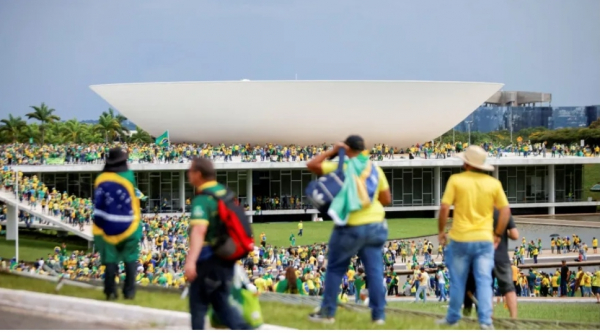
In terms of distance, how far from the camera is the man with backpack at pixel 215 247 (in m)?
6.03

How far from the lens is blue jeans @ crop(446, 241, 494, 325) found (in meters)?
7.06

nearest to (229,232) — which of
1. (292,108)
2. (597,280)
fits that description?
(597,280)

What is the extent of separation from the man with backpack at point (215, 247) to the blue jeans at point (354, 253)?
0.95 metres

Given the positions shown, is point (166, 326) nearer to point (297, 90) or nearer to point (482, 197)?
point (482, 197)

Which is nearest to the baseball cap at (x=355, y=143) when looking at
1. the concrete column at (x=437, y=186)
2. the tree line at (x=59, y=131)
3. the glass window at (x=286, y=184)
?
the glass window at (x=286, y=184)

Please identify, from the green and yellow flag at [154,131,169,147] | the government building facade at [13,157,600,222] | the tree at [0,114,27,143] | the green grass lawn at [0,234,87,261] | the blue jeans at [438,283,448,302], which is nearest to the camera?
the blue jeans at [438,283,448,302]

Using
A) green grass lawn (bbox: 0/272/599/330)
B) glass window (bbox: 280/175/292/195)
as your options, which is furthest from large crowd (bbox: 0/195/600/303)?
glass window (bbox: 280/175/292/195)

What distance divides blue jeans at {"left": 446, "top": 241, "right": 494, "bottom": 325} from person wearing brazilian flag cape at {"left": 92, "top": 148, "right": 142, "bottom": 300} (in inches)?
97.6

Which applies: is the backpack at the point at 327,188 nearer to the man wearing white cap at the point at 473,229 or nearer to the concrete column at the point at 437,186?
the man wearing white cap at the point at 473,229

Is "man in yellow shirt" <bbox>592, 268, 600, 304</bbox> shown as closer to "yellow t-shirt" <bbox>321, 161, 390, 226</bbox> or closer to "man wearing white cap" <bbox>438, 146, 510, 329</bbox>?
"man wearing white cap" <bbox>438, 146, 510, 329</bbox>

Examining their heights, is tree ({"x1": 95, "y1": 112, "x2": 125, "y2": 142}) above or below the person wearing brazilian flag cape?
above

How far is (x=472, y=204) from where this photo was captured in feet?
23.0

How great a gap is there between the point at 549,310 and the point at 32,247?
16.8m

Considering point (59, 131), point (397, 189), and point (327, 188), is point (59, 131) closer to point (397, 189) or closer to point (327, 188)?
point (397, 189)
